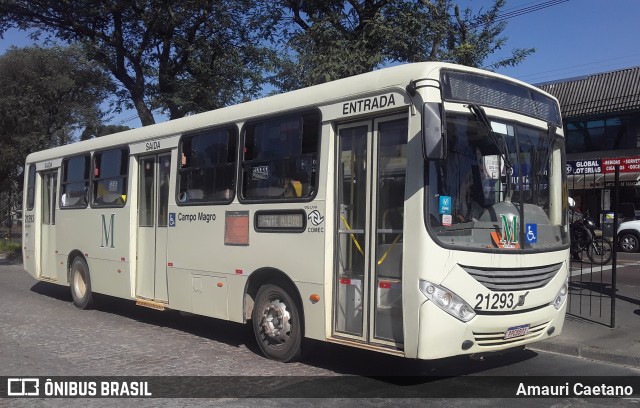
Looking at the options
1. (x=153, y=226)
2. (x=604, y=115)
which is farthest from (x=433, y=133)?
(x=604, y=115)

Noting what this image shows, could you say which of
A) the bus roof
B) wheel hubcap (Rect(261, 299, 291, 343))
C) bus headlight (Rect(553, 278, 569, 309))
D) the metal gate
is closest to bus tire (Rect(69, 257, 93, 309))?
the bus roof

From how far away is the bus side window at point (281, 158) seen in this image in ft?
23.0

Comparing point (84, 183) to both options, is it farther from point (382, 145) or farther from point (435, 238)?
point (435, 238)

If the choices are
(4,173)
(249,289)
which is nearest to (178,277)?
(249,289)

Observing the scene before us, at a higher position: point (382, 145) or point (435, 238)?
point (382, 145)

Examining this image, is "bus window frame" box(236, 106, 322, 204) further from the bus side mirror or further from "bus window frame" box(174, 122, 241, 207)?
the bus side mirror

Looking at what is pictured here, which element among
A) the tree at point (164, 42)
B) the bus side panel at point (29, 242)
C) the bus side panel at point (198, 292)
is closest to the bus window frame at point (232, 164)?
the bus side panel at point (198, 292)

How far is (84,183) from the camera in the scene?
11680 mm

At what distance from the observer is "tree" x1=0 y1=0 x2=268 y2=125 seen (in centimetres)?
1839

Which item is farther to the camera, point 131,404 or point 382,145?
point 382,145

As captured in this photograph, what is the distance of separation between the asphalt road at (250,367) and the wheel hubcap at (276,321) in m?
0.34

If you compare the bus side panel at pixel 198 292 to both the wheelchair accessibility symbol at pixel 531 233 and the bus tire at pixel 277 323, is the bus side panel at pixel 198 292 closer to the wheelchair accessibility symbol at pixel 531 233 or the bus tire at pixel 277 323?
the bus tire at pixel 277 323

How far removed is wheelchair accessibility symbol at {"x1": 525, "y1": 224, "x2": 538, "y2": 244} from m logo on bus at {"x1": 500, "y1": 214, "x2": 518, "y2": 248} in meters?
0.20

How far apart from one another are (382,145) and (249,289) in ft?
8.93
